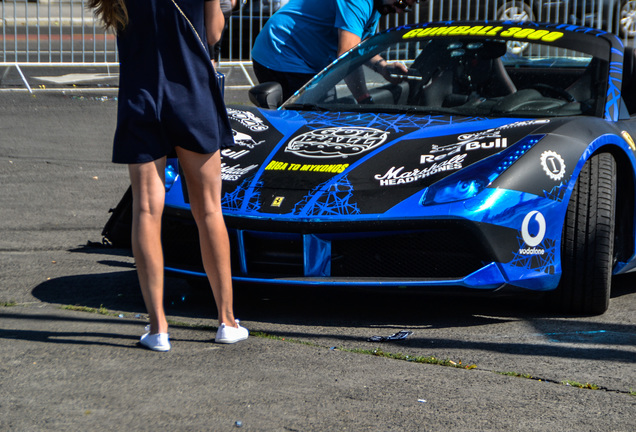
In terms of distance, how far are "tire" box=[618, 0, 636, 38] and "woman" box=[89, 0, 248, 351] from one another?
12.5 m

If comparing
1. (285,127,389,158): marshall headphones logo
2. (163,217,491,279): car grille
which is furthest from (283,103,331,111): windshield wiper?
(163,217,491,279): car grille

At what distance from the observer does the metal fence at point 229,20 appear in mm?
12727

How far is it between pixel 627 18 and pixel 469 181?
12100 millimetres

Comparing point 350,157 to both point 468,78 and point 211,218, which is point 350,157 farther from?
point 468,78

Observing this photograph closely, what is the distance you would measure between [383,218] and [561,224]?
2.54 feet

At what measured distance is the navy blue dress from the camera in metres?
3.52

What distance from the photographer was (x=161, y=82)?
3531mm

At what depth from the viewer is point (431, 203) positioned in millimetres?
3951

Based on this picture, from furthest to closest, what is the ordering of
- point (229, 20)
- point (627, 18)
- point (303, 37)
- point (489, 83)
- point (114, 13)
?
point (627, 18) < point (229, 20) < point (303, 37) < point (489, 83) < point (114, 13)

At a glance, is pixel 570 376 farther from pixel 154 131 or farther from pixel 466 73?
pixel 466 73

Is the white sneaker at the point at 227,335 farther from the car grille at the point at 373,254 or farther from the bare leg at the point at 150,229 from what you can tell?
the car grille at the point at 373,254

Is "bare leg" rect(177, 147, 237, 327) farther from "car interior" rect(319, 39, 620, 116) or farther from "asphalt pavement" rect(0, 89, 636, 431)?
"car interior" rect(319, 39, 620, 116)

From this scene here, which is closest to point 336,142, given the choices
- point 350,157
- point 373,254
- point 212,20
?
point 350,157

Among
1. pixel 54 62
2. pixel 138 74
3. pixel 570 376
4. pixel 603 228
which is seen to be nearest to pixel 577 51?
pixel 603 228
